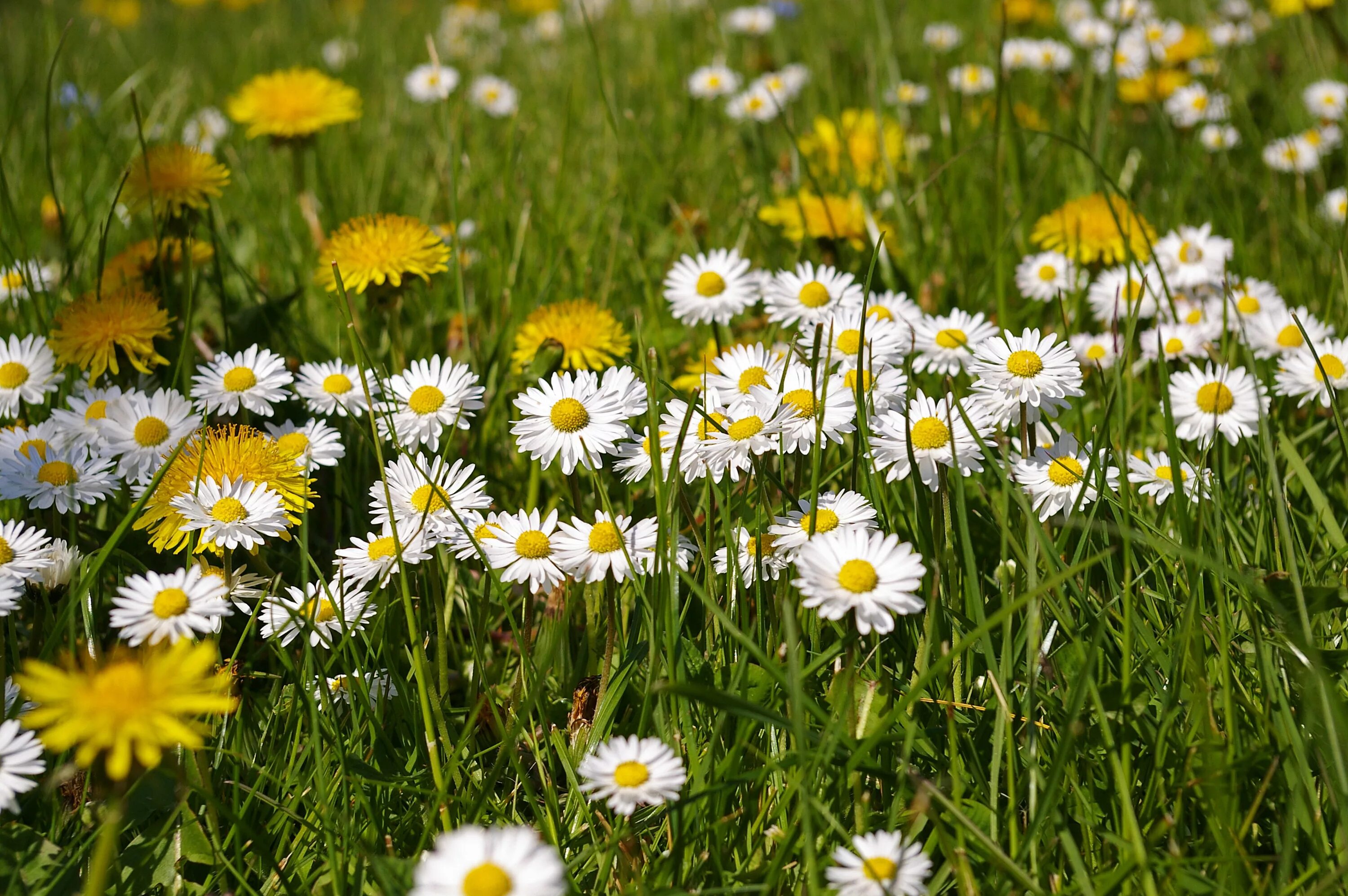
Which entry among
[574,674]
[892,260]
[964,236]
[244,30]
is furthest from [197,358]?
[244,30]

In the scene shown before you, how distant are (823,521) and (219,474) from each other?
89 cm

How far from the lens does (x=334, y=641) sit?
158cm

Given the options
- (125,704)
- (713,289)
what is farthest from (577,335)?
(125,704)

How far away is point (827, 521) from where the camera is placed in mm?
1455

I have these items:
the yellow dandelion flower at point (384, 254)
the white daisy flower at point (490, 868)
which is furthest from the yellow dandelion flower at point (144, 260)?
the white daisy flower at point (490, 868)

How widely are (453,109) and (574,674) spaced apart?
107 inches

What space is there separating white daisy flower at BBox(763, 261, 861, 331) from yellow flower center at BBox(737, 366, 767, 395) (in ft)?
0.88

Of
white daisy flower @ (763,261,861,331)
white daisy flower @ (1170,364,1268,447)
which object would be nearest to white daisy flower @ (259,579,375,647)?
white daisy flower @ (763,261,861,331)

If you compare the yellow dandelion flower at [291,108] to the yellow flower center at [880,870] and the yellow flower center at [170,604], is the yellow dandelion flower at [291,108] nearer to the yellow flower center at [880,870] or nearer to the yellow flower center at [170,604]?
the yellow flower center at [170,604]

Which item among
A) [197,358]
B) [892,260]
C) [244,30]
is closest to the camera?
[197,358]

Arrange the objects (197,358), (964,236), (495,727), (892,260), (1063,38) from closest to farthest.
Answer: (495,727), (197,358), (892,260), (964,236), (1063,38)

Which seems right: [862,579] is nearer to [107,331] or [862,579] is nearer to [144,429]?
[144,429]

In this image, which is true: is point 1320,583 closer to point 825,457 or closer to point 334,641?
point 825,457

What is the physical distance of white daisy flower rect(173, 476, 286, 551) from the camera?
1.45 m
